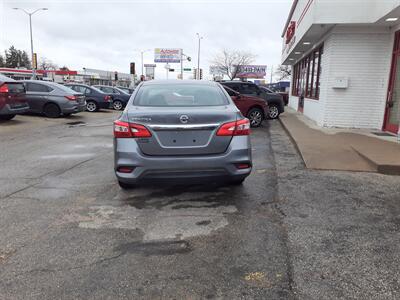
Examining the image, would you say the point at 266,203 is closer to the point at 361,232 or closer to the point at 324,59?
the point at 361,232

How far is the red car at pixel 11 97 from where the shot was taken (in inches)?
473

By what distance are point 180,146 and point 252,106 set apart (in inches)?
374

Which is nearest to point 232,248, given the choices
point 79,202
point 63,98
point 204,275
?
point 204,275

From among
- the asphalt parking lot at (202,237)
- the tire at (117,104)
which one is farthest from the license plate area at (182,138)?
the tire at (117,104)

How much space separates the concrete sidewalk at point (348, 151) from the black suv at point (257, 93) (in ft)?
15.9

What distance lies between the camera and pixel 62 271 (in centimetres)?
307

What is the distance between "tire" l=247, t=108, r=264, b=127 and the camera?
13508mm

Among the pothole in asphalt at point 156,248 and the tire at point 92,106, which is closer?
the pothole in asphalt at point 156,248

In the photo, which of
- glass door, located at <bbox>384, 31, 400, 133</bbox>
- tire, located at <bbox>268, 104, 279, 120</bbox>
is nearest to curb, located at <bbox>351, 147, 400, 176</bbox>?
Result: glass door, located at <bbox>384, 31, 400, 133</bbox>

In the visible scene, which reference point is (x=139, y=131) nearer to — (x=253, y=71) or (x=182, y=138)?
(x=182, y=138)

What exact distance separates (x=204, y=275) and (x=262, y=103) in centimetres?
1101

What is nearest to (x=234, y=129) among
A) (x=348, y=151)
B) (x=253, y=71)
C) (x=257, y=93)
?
(x=348, y=151)

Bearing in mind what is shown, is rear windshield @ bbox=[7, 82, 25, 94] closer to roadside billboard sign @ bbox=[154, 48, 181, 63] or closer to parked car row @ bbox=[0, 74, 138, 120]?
parked car row @ bbox=[0, 74, 138, 120]

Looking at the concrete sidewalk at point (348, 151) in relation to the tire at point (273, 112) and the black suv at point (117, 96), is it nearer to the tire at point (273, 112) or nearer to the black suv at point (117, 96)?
the tire at point (273, 112)
